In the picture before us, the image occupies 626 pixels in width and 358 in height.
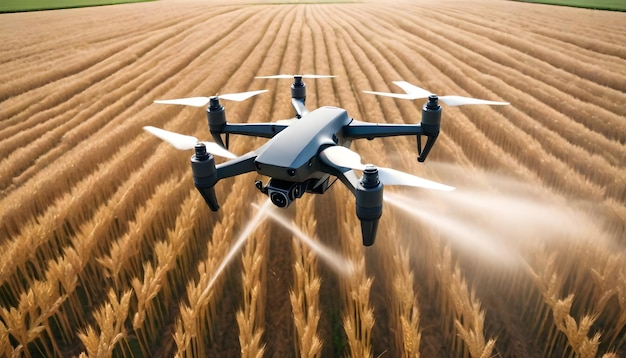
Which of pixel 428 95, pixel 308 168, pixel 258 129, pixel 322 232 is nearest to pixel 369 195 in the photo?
pixel 308 168

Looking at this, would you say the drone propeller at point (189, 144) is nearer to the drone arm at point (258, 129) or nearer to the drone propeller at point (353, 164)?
the drone arm at point (258, 129)

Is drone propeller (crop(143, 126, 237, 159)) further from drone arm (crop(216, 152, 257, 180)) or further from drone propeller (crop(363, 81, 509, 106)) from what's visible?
drone propeller (crop(363, 81, 509, 106))

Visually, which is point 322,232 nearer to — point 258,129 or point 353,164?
point 258,129

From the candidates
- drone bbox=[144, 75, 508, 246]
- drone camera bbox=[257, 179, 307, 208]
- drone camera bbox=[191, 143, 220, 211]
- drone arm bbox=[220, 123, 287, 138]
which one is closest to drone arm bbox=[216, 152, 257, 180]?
drone bbox=[144, 75, 508, 246]

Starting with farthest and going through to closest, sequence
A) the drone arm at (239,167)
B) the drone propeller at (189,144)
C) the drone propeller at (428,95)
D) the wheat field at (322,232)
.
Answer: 1. the drone propeller at (428,95)
2. the drone propeller at (189,144)
3. the wheat field at (322,232)
4. the drone arm at (239,167)

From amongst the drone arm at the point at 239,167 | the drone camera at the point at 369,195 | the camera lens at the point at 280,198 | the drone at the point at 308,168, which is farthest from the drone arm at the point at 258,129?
the drone camera at the point at 369,195
